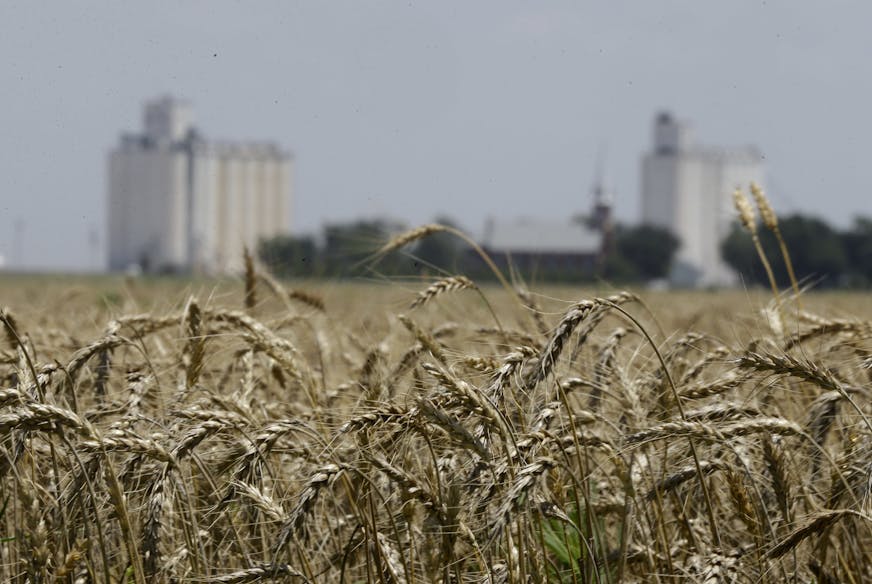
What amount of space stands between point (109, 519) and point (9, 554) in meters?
0.46

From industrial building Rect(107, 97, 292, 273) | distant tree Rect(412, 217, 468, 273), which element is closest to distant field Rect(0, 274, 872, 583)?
distant tree Rect(412, 217, 468, 273)

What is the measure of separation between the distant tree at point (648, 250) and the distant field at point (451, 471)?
104 metres

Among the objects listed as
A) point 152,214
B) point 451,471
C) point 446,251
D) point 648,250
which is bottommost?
point 152,214

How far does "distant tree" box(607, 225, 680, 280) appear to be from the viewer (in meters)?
108

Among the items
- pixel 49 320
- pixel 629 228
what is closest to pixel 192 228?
pixel 629 228

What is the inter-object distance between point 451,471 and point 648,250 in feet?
353

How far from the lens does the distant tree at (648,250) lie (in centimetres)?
10812

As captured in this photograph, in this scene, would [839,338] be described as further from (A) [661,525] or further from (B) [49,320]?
(B) [49,320]

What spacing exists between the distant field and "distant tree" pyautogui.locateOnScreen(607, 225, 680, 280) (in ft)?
342

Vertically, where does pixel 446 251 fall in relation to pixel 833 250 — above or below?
above

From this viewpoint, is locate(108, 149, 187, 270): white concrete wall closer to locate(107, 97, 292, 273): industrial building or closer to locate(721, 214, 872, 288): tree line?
locate(107, 97, 292, 273): industrial building

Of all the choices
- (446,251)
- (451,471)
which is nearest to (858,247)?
(446,251)

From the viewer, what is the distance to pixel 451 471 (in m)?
2.60

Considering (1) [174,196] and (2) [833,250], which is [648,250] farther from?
(1) [174,196]
